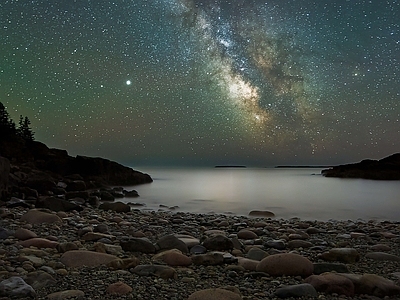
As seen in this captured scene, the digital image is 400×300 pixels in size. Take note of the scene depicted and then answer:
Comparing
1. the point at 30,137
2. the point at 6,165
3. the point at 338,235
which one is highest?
the point at 30,137

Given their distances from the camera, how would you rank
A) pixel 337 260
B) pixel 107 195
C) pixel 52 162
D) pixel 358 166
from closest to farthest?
1. pixel 337 260
2. pixel 107 195
3. pixel 52 162
4. pixel 358 166

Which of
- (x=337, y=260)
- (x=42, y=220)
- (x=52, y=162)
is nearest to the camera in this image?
(x=337, y=260)

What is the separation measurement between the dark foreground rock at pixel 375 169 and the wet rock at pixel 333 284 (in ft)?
138

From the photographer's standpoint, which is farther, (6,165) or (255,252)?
(6,165)

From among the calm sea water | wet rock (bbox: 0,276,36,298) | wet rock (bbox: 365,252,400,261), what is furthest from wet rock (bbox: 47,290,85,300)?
the calm sea water

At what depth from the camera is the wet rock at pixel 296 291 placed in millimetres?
2611

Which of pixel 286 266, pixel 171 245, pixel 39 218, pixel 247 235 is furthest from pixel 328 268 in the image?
pixel 39 218

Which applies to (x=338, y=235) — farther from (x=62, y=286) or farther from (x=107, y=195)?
(x=107, y=195)

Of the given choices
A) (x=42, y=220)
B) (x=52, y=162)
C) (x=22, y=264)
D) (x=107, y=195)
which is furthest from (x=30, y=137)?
(x=22, y=264)

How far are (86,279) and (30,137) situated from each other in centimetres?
3871

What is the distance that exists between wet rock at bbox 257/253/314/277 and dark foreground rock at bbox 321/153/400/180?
41780mm

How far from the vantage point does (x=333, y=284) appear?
275cm

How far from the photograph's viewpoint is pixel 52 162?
918 inches

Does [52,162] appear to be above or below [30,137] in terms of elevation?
below
